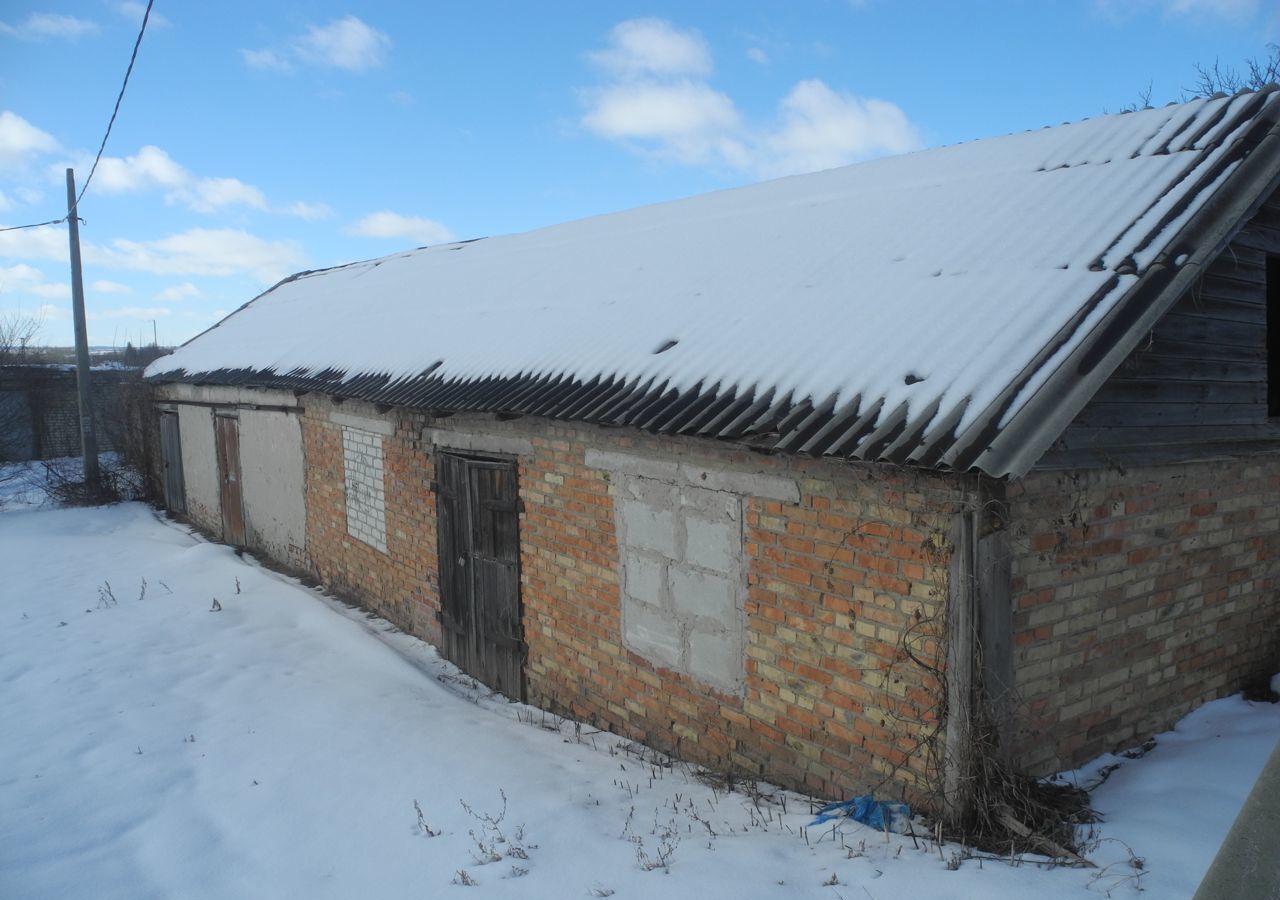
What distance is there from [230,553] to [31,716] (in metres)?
5.38

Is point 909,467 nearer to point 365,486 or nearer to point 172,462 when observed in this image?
point 365,486

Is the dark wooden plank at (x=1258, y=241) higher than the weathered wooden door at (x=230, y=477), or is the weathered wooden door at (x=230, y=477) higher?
the dark wooden plank at (x=1258, y=241)

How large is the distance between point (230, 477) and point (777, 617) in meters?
10.6

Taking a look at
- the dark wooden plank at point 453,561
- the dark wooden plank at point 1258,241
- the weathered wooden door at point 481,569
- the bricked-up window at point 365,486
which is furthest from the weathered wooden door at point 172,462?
the dark wooden plank at point 1258,241

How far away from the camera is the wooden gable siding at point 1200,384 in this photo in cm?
369

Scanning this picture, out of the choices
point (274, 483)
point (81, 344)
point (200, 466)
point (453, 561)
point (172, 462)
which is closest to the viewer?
point (453, 561)

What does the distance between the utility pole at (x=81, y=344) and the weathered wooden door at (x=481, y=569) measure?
1274cm

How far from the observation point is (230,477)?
12336 millimetres

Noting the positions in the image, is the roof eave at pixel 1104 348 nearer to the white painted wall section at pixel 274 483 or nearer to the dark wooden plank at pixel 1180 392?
the dark wooden plank at pixel 1180 392

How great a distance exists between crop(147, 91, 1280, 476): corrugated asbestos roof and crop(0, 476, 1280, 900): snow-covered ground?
5.43 ft

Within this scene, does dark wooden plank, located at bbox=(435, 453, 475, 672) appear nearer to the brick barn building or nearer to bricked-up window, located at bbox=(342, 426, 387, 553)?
the brick barn building

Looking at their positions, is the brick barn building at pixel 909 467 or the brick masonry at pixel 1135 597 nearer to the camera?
the brick barn building at pixel 909 467

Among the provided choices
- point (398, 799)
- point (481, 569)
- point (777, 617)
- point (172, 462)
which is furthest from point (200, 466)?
point (777, 617)

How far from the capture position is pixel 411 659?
24.2 ft
